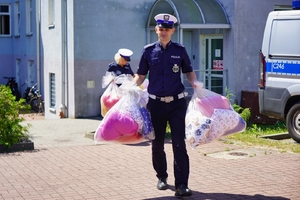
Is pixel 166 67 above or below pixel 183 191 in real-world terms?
above

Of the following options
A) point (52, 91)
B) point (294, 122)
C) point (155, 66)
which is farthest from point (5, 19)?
point (155, 66)

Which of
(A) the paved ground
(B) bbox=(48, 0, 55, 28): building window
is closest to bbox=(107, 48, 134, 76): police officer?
(A) the paved ground

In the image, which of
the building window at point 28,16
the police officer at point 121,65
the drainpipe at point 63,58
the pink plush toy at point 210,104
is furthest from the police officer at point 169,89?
the building window at point 28,16

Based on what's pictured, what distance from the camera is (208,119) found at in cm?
700

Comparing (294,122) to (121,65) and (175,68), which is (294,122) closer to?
(121,65)

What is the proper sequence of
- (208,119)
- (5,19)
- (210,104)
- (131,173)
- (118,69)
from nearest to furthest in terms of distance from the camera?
(208,119) → (210,104) → (131,173) → (118,69) → (5,19)

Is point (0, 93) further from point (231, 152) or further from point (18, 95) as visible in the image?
point (18, 95)

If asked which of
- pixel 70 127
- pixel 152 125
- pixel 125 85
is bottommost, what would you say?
pixel 70 127

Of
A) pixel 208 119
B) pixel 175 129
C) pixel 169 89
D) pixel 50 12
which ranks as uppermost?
pixel 50 12

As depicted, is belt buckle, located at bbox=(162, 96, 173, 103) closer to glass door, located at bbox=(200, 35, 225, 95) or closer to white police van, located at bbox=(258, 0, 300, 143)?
white police van, located at bbox=(258, 0, 300, 143)

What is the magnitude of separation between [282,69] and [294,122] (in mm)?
1049

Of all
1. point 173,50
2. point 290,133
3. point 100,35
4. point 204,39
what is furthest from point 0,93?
point 204,39

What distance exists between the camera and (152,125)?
709 cm

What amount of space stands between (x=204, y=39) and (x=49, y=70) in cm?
578
